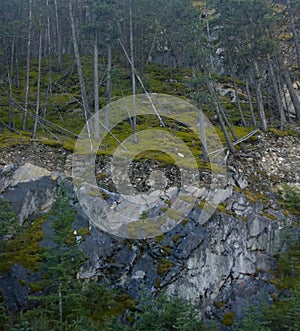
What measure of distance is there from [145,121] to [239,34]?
7297mm

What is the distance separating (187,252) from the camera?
12.4 meters

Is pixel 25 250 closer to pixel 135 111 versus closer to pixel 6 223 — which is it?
pixel 6 223

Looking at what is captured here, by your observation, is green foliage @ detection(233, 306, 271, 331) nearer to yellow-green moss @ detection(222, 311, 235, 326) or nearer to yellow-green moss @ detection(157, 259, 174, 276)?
yellow-green moss @ detection(222, 311, 235, 326)

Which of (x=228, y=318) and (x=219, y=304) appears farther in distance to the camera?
(x=219, y=304)

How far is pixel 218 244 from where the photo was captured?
12844mm

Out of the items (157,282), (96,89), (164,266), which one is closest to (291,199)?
(164,266)

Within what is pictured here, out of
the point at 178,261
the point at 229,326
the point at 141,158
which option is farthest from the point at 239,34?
the point at 229,326

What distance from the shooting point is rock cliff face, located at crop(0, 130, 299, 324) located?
38.5ft

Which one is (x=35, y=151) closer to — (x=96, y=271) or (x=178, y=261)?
(x=96, y=271)

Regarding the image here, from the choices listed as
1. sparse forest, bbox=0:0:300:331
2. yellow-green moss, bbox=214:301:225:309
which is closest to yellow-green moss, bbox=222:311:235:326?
sparse forest, bbox=0:0:300:331

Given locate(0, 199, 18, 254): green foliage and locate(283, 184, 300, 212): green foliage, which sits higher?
locate(0, 199, 18, 254): green foliage

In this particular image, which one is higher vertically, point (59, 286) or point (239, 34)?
point (239, 34)

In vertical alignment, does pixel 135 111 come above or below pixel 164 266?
above

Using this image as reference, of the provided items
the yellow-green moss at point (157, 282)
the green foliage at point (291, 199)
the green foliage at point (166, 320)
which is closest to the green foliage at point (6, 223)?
the green foliage at point (166, 320)
